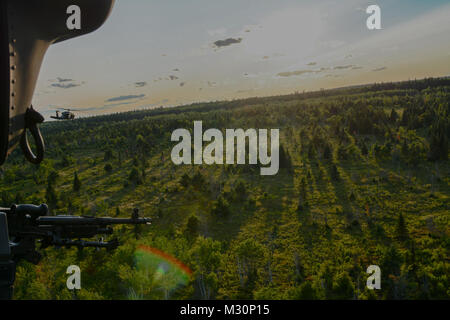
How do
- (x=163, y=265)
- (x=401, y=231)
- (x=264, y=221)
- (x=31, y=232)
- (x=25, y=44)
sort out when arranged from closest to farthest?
(x=25, y=44), (x=31, y=232), (x=163, y=265), (x=401, y=231), (x=264, y=221)

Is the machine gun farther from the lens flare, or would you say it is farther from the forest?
the lens flare

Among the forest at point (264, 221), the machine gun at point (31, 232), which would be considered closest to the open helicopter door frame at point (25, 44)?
the machine gun at point (31, 232)

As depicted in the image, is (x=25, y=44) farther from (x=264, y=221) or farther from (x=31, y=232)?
(x=264, y=221)

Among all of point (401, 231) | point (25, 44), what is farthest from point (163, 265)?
point (401, 231)

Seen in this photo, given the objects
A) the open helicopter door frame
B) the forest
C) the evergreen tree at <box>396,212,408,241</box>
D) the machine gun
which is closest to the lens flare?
the forest

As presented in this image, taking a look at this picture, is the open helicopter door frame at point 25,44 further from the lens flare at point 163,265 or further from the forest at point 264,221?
the lens flare at point 163,265
